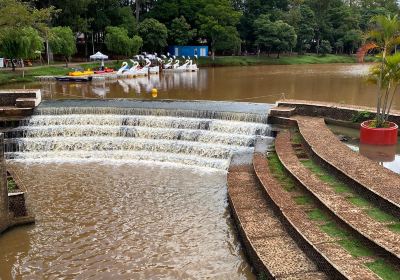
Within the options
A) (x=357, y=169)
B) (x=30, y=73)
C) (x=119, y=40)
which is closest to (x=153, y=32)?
(x=119, y=40)

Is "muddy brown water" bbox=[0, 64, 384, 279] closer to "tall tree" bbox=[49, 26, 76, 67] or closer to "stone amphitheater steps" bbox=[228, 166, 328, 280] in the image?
"stone amphitheater steps" bbox=[228, 166, 328, 280]

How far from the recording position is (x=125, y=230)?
949cm

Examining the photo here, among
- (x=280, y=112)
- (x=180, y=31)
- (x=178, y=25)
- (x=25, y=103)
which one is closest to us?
(x=280, y=112)

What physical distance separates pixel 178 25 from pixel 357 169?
1719 inches

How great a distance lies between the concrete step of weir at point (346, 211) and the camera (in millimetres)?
6809

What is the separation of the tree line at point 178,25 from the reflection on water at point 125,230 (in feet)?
61.7

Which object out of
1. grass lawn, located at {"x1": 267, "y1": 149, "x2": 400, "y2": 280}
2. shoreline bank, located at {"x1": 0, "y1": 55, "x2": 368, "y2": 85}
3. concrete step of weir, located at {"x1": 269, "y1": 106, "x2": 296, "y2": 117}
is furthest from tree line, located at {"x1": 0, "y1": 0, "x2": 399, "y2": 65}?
grass lawn, located at {"x1": 267, "y1": 149, "x2": 400, "y2": 280}

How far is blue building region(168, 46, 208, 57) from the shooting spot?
53781 mm

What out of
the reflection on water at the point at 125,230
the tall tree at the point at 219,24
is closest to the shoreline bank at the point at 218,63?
the tall tree at the point at 219,24

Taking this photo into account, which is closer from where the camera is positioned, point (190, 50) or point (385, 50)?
point (385, 50)

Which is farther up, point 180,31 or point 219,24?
point 219,24

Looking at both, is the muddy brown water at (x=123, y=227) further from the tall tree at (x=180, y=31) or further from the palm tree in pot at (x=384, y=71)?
the tall tree at (x=180, y=31)

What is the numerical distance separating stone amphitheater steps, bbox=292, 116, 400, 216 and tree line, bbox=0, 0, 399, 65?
60.9 feet

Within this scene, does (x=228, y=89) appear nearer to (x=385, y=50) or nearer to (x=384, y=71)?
(x=384, y=71)
